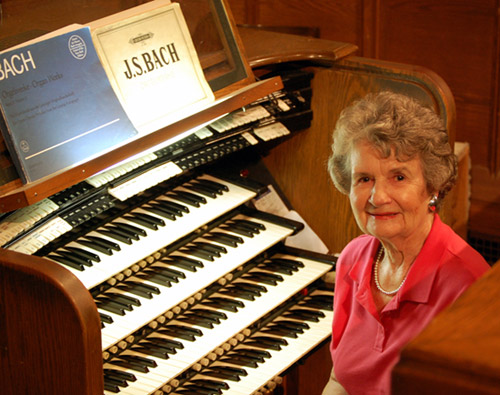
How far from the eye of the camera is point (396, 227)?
2.08m

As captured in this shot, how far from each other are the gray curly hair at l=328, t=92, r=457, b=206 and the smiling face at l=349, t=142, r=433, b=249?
0.02 m

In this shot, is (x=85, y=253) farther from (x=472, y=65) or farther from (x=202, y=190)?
(x=472, y=65)

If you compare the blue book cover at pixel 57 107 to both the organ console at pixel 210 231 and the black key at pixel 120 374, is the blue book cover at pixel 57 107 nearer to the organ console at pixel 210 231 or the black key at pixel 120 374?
the organ console at pixel 210 231

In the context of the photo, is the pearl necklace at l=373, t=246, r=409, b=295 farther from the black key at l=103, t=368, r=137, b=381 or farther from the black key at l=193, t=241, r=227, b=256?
the black key at l=103, t=368, r=137, b=381

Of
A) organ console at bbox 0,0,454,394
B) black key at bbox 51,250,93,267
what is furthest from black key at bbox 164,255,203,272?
black key at bbox 51,250,93,267

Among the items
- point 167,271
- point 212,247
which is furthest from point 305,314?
point 167,271

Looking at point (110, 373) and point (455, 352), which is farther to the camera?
point (110, 373)

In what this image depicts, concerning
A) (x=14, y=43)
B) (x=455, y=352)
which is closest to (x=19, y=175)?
(x=14, y=43)

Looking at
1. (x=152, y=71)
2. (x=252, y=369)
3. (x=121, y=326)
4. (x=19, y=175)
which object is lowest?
(x=252, y=369)

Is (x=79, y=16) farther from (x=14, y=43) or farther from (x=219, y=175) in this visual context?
(x=219, y=175)

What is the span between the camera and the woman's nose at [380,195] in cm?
208

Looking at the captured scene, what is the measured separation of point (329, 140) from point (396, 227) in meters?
0.98

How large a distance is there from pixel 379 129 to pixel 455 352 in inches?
62.1

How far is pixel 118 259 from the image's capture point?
2416mm
